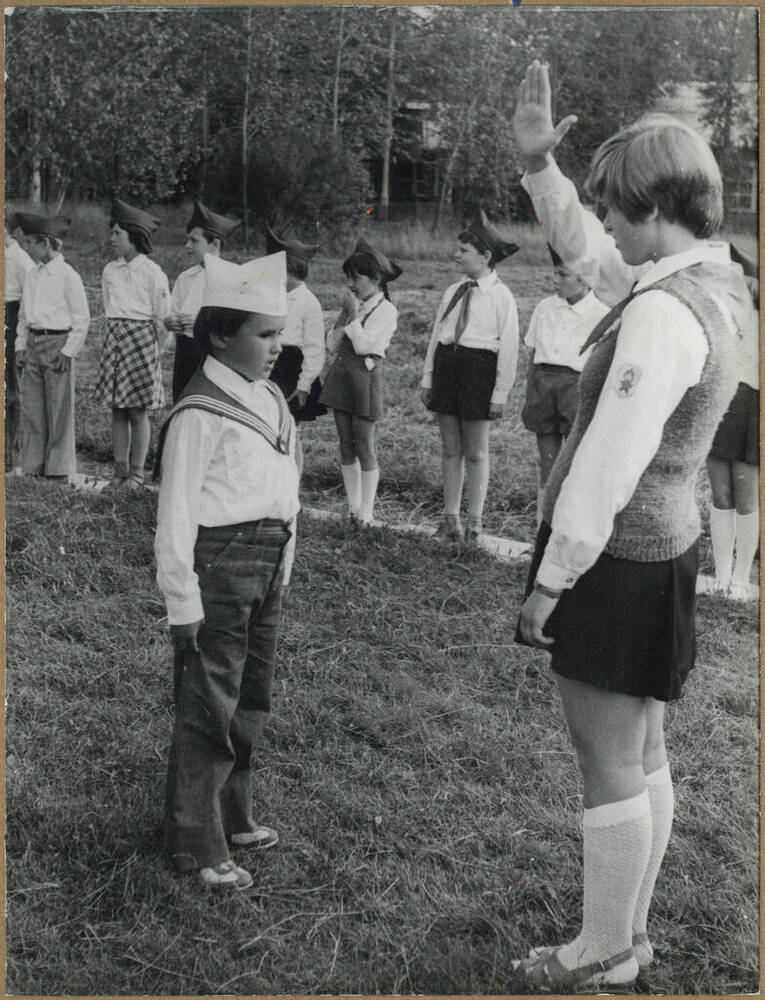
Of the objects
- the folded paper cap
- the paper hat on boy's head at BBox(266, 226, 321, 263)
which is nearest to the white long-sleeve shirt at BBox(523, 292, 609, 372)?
the paper hat on boy's head at BBox(266, 226, 321, 263)

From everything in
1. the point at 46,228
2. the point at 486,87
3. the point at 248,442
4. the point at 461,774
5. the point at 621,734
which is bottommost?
the point at 461,774

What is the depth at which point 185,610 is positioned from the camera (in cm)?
251

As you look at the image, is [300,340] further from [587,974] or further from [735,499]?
[587,974]

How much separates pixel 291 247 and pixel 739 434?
2522 millimetres

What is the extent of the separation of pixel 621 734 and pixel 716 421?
0.68m

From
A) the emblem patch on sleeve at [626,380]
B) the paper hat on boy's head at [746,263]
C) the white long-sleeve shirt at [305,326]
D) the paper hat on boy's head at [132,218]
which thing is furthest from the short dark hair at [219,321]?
the paper hat on boy's head at [132,218]

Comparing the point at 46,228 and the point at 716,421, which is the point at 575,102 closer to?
the point at 716,421

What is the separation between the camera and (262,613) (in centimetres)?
281

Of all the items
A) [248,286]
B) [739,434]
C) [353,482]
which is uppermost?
[248,286]

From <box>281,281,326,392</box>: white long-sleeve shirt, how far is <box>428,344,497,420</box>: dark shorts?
745 mm

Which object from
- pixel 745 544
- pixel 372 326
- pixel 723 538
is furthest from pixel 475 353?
pixel 745 544

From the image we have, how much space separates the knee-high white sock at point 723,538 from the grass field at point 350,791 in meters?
0.46

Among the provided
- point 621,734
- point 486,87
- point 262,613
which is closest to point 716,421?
point 621,734

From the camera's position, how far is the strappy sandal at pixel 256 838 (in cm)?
296
